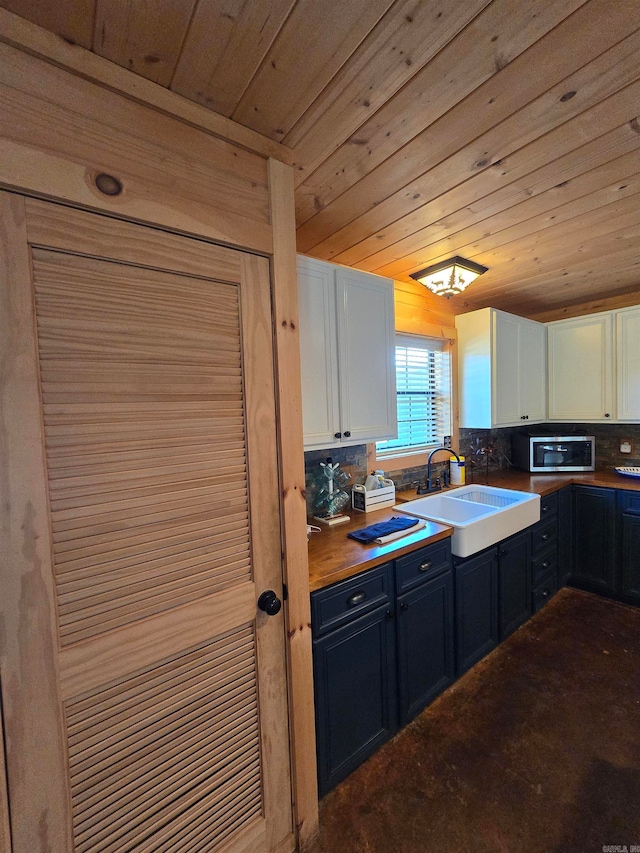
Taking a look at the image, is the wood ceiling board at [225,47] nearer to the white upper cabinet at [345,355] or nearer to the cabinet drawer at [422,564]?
the white upper cabinet at [345,355]

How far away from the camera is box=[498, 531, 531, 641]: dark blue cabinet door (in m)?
2.19

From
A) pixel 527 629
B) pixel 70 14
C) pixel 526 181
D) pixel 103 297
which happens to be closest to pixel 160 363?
pixel 103 297

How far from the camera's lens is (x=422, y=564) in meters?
1.71

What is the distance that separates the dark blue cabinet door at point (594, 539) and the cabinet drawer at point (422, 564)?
1746mm

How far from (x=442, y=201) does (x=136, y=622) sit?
191 cm

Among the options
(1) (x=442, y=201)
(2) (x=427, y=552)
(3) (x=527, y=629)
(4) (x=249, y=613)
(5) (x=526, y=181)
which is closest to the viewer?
(4) (x=249, y=613)

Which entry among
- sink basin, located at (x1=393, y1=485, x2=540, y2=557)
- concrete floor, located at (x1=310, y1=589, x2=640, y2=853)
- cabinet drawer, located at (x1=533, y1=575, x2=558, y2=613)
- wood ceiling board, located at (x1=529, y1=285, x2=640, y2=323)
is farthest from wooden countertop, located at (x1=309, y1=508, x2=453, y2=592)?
wood ceiling board, located at (x1=529, y1=285, x2=640, y2=323)

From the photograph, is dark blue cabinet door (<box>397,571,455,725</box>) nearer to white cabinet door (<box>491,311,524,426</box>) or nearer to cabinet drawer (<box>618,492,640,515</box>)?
white cabinet door (<box>491,311,524,426</box>)

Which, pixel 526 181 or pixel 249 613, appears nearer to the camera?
pixel 249 613

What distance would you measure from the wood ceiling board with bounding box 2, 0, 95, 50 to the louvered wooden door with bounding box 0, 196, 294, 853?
391mm

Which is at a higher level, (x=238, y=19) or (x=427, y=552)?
(x=238, y=19)

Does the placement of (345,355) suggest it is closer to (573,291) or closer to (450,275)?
(450,275)

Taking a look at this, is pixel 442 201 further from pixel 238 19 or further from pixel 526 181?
pixel 238 19

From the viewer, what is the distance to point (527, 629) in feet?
7.98
